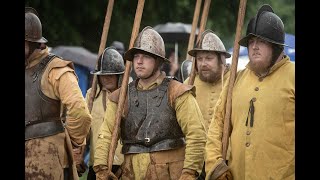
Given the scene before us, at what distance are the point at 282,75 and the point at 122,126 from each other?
1576 millimetres

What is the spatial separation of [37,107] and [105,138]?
656 millimetres

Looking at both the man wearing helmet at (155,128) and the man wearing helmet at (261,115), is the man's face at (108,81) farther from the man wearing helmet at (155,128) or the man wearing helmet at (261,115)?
the man wearing helmet at (261,115)

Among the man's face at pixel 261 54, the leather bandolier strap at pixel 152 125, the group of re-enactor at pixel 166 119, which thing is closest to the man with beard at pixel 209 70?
the group of re-enactor at pixel 166 119

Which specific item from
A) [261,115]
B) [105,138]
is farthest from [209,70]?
[261,115]

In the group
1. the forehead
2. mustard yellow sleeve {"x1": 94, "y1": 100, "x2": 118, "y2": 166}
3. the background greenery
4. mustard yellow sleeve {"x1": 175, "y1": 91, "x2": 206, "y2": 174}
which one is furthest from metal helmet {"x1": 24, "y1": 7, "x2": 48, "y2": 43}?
the background greenery

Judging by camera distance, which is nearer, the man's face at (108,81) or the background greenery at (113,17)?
the man's face at (108,81)

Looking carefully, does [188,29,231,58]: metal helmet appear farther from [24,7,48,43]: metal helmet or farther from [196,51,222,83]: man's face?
[24,7,48,43]: metal helmet

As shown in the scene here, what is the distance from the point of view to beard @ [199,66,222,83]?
9.73 metres

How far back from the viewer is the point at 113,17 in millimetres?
20469

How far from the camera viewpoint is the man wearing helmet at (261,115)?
22.9 feet

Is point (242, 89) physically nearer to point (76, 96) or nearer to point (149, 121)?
point (149, 121)

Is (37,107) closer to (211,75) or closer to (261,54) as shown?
(261,54)
